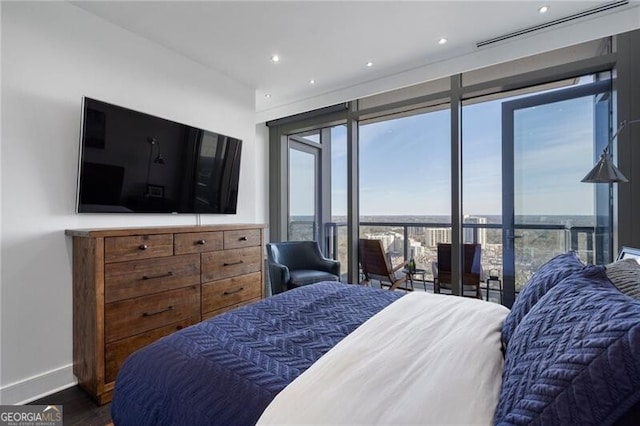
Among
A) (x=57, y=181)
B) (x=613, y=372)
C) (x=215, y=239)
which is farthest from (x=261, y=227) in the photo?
(x=613, y=372)

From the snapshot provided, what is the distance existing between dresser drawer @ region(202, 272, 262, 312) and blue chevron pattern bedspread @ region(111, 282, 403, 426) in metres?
1.24

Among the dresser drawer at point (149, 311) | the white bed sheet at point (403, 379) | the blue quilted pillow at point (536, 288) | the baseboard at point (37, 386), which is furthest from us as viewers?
the dresser drawer at point (149, 311)

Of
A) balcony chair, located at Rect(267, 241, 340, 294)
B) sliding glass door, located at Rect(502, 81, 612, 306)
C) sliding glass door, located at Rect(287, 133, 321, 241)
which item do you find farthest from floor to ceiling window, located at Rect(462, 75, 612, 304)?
sliding glass door, located at Rect(287, 133, 321, 241)

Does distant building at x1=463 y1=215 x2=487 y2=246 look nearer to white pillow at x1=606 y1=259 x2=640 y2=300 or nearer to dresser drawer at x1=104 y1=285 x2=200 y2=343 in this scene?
white pillow at x1=606 y1=259 x2=640 y2=300

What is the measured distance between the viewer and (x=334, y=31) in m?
2.57

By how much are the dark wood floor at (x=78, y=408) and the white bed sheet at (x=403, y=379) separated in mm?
1670

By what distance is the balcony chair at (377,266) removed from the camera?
374 cm

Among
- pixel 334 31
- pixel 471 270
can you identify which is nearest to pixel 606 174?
pixel 471 270

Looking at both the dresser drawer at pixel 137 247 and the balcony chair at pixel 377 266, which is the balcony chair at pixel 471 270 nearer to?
the balcony chair at pixel 377 266

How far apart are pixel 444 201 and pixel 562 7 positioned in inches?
79.2

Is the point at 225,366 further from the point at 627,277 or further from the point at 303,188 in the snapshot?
the point at 303,188

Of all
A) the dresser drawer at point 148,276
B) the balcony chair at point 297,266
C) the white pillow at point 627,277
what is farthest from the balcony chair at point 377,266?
the white pillow at point 627,277

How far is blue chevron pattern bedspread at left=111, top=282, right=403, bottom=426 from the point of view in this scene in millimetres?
872

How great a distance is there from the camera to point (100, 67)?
2367mm
